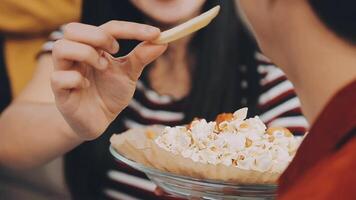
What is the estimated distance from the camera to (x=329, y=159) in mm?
436

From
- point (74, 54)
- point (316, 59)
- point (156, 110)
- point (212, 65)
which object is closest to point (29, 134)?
point (156, 110)

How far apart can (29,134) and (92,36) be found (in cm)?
44

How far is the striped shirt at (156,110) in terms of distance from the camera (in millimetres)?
1001

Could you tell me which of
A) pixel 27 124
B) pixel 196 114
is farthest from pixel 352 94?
pixel 27 124

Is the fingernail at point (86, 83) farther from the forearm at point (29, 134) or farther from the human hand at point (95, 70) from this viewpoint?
the forearm at point (29, 134)

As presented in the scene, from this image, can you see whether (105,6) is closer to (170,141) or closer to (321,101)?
(170,141)

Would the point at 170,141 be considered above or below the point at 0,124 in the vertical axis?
above

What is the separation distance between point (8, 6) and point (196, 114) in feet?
1.31

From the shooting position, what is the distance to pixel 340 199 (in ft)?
1.37

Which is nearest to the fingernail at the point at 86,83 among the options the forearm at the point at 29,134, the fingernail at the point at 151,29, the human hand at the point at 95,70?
the human hand at the point at 95,70

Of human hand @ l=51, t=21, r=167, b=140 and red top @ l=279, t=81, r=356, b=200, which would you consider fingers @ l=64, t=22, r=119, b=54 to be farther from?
red top @ l=279, t=81, r=356, b=200

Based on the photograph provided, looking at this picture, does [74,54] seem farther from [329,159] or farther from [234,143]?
[329,159]

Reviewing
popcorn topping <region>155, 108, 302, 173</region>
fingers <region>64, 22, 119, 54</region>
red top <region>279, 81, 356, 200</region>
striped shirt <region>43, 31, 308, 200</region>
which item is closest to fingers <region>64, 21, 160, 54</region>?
fingers <region>64, 22, 119, 54</region>

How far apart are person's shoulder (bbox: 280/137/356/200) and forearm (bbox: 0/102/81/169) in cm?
60
